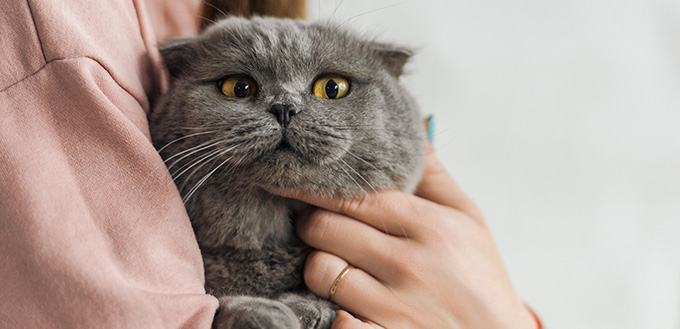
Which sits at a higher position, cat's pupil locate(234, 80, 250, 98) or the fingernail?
cat's pupil locate(234, 80, 250, 98)

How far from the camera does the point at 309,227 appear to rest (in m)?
0.92

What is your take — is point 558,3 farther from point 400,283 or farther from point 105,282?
point 105,282

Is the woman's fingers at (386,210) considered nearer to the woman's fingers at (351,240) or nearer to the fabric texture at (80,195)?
the woman's fingers at (351,240)

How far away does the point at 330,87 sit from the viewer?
3.05 ft

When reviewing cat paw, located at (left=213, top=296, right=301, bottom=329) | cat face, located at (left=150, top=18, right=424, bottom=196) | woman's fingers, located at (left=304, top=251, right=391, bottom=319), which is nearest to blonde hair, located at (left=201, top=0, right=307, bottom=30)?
cat face, located at (left=150, top=18, right=424, bottom=196)

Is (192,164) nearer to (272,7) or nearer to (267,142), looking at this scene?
(267,142)

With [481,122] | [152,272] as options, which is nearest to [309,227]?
[152,272]

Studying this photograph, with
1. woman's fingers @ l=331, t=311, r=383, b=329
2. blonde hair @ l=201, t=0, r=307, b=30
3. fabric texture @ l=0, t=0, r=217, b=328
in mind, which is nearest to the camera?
fabric texture @ l=0, t=0, r=217, b=328

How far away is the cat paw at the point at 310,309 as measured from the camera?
814 mm

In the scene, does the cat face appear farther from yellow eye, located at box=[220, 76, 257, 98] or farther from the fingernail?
the fingernail

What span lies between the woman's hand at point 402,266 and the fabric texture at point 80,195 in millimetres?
245

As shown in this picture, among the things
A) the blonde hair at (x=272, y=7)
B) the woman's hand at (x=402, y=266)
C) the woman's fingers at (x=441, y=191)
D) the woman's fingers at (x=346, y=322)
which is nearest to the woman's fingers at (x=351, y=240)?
the woman's hand at (x=402, y=266)

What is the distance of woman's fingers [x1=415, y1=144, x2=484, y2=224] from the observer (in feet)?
3.91

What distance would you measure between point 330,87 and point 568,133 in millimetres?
1445
